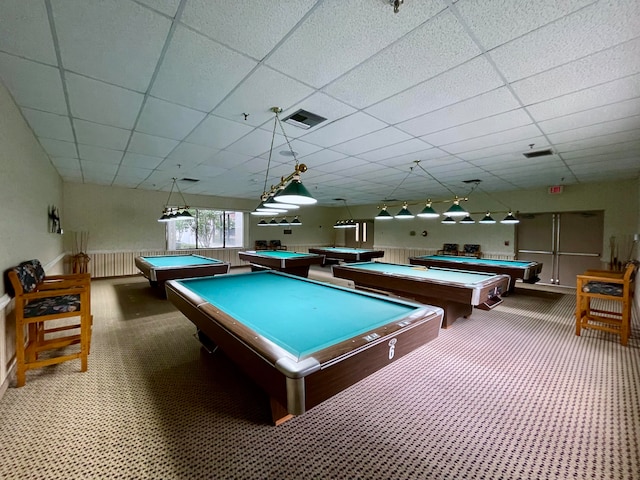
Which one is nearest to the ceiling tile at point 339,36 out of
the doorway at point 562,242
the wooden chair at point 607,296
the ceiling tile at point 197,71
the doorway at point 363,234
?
the ceiling tile at point 197,71

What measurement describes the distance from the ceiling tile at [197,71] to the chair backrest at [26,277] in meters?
2.03

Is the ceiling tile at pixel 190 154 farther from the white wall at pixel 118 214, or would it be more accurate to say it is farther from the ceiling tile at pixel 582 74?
the white wall at pixel 118 214

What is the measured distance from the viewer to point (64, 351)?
3.02 m

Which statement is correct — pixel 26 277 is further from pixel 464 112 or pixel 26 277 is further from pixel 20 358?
pixel 464 112

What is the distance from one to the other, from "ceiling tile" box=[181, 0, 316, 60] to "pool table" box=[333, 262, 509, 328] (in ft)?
10.4

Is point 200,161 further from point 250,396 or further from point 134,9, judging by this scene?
point 250,396

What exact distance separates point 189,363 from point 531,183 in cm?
782

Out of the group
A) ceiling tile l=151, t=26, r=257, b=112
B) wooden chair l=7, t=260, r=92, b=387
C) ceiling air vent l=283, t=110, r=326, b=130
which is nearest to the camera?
ceiling tile l=151, t=26, r=257, b=112

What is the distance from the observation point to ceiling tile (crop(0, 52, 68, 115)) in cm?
211

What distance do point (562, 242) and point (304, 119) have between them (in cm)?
781

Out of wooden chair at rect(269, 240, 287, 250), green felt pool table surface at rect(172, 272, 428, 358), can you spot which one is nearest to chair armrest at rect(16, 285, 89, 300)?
green felt pool table surface at rect(172, 272, 428, 358)

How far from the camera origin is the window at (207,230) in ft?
30.6

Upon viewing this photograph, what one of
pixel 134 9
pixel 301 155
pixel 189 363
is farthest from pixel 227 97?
pixel 189 363

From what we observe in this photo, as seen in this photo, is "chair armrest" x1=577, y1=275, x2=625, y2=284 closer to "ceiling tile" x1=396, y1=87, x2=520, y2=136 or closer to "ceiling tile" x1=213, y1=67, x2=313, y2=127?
"ceiling tile" x1=396, y1=87, x2=520, y2=136
